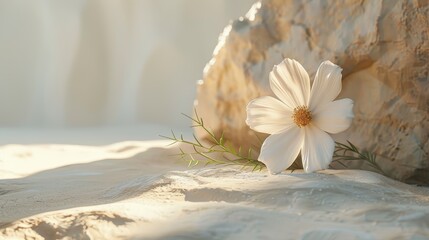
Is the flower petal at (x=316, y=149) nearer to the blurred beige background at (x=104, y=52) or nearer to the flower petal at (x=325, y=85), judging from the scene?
the flower petal at (x=325, y=85)

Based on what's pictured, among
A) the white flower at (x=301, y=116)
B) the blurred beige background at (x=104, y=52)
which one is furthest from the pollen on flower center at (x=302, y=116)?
the blurred beige background at (x=104, y=52)

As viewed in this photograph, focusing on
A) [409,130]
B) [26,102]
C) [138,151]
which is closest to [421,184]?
[409,130]

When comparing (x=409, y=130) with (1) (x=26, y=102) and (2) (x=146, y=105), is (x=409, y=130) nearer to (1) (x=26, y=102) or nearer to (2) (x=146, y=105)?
(2) (x=146, y=105)

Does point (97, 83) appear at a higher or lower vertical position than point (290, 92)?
higher

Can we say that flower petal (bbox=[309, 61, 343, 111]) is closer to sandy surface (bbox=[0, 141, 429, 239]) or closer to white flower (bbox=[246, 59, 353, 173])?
white flower (bbox=[246, 59, 353, 173])

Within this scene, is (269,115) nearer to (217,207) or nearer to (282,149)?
(282,149)
